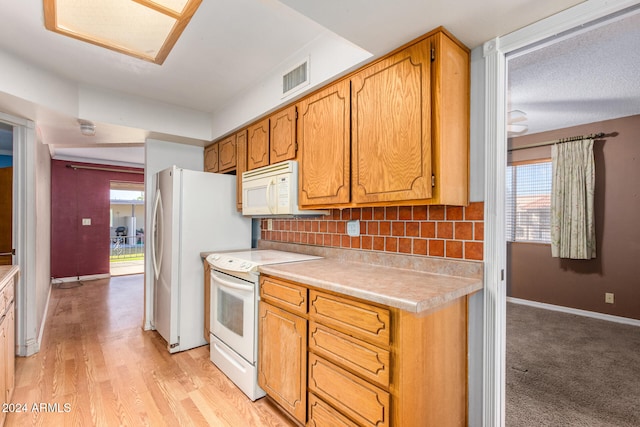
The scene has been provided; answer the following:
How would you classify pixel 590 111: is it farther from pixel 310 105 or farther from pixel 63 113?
pixel 63 113

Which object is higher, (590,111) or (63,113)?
(590,111)

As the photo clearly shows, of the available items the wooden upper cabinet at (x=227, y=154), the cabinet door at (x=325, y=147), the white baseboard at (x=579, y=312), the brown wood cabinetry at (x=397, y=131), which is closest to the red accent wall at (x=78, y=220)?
the wooden upper cabinet at (x=227, y=154)

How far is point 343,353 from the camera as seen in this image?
146cm

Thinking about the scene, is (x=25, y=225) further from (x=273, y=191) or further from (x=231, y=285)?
(x=273, y=191)

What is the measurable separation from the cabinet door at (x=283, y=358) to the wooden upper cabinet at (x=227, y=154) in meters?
1.75

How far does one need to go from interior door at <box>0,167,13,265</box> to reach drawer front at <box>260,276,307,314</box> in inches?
107

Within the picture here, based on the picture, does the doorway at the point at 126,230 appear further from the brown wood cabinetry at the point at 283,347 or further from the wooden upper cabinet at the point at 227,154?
the brown wood cabinetry at the point at 283,347

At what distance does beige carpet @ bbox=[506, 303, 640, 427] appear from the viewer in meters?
1.94

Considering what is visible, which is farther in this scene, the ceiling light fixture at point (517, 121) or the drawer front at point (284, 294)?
the ceiling light fixture at point (517, 121)

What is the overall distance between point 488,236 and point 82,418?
255cm

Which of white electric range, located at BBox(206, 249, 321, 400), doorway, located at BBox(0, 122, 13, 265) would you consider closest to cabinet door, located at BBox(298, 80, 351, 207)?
white electric range, located at BBox(206, 249, 321, 400)

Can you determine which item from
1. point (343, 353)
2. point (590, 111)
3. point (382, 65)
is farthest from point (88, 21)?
point (590, 111)

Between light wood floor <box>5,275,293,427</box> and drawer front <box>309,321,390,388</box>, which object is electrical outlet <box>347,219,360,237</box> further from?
light wood floor <box>5,275,293,427</box>

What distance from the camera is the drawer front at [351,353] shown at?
1300 mm
